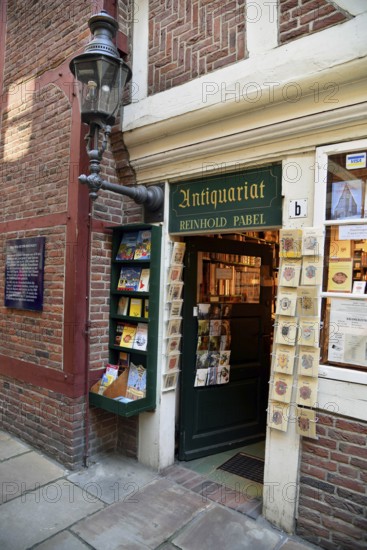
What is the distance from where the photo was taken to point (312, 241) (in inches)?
116

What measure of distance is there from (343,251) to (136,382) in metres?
2.47

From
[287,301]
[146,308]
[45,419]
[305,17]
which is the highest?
[305,17]

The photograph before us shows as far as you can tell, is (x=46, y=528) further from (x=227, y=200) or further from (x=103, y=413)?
(x=227, y=200)

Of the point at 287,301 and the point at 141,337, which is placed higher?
the point at 287,301

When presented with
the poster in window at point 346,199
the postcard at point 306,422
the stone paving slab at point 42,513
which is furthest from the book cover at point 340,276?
the stone paving slab at point 42,513

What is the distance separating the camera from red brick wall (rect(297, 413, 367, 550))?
106 inches

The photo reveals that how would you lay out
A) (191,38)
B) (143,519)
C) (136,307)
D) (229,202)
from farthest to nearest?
(136,307) → (191,38) → (229,202) → (143,519)

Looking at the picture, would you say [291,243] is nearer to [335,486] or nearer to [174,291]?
[174,291]

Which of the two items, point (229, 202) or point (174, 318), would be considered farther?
point (174, 318)

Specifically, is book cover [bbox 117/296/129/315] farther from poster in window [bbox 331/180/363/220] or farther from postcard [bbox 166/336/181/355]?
poster in window [bbox 331/180/363/220]

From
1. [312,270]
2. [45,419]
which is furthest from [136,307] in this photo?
[312,270]

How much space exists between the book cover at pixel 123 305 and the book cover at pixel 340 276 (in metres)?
2.19

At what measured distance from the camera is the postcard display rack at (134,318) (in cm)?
391

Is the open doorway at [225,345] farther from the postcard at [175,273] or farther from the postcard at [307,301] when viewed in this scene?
the postcard at [307,301]
